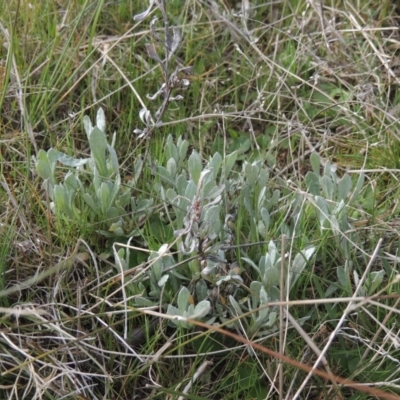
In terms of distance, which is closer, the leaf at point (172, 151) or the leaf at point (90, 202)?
the leaf at point (90, 202)

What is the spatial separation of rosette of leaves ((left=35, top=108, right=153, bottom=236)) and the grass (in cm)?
2

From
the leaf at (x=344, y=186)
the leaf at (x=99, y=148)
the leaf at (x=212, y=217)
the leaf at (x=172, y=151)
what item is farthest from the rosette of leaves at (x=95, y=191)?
the leaf at (x=344, y=186)

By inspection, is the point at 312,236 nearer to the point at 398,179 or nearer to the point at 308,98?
the point at 398,179

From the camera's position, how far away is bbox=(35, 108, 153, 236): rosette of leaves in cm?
178

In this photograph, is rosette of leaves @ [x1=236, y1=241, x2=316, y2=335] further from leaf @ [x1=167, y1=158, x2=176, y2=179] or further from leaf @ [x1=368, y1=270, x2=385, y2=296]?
leaf @ [x1=167, y1=158, x2=176, y2=179]

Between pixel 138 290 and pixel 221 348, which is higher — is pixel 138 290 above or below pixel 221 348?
above

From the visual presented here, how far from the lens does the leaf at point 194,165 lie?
182 cm

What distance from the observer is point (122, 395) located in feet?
5.27

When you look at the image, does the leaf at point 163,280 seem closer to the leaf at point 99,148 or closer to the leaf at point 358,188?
the leaf at point 99,148

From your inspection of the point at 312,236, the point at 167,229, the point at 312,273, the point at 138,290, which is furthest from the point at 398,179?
the point at 138,290

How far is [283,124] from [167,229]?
2.17 feet

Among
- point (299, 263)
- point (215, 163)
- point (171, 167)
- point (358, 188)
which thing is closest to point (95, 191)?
point (171, 167)

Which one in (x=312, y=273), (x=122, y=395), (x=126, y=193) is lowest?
(x=122, y=395)

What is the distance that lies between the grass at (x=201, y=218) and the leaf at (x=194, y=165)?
0.03 feet
